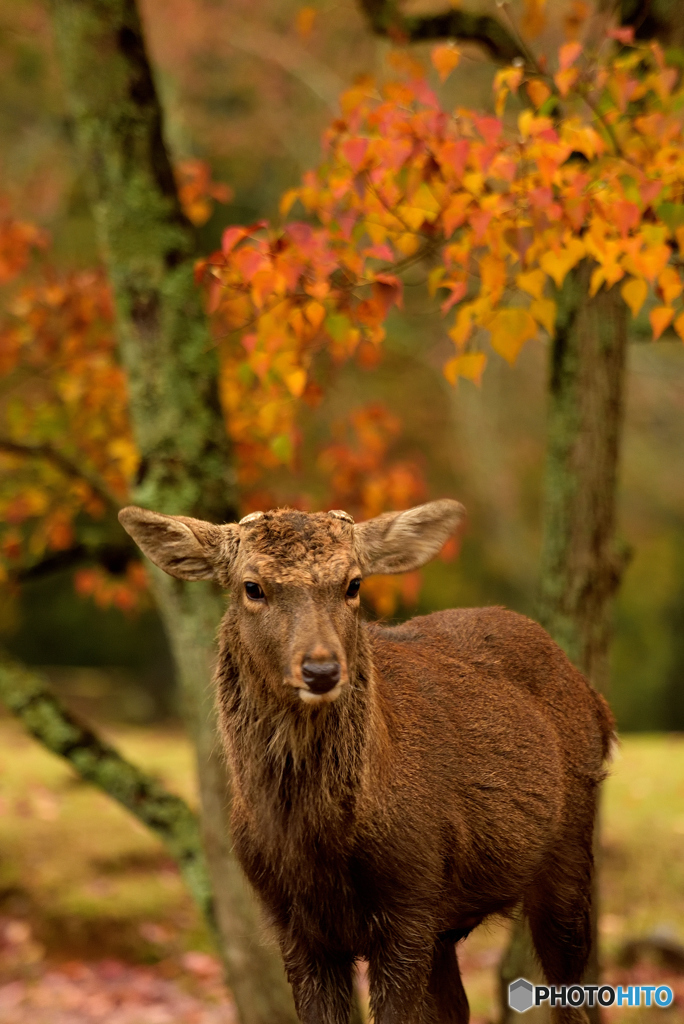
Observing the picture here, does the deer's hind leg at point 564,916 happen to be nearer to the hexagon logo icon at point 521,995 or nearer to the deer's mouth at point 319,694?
the hexagon logo icon at point 521,995

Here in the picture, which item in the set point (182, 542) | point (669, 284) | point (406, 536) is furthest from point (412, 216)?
point (182, 542)

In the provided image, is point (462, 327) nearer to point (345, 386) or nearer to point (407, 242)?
point (407, 242)

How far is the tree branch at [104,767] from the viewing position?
6.50 meters

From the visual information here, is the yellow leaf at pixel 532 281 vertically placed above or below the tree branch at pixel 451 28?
below

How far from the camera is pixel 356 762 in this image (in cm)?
389

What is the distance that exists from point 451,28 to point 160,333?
92.0 inches

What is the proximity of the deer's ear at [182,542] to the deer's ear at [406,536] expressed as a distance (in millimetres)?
469

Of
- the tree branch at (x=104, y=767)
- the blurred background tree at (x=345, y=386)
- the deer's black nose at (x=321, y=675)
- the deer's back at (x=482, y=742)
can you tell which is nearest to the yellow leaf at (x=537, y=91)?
the deer's back at (x=482, y=742)

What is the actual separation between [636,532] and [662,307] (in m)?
12.8

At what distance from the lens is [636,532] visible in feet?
55.1

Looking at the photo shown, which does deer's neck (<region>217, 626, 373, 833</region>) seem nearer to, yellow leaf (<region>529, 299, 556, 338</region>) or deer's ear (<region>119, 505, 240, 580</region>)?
deer's ear (<region>119, 505, 240, 580</region>)

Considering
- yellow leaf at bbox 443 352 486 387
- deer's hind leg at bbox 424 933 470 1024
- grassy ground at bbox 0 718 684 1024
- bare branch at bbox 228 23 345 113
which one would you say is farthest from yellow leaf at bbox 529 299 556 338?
bare branch at bbox 228 23 345 113

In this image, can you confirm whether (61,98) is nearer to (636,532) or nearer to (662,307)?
(636,532)

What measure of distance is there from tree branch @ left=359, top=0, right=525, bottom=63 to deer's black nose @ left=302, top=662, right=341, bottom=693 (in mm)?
4085
